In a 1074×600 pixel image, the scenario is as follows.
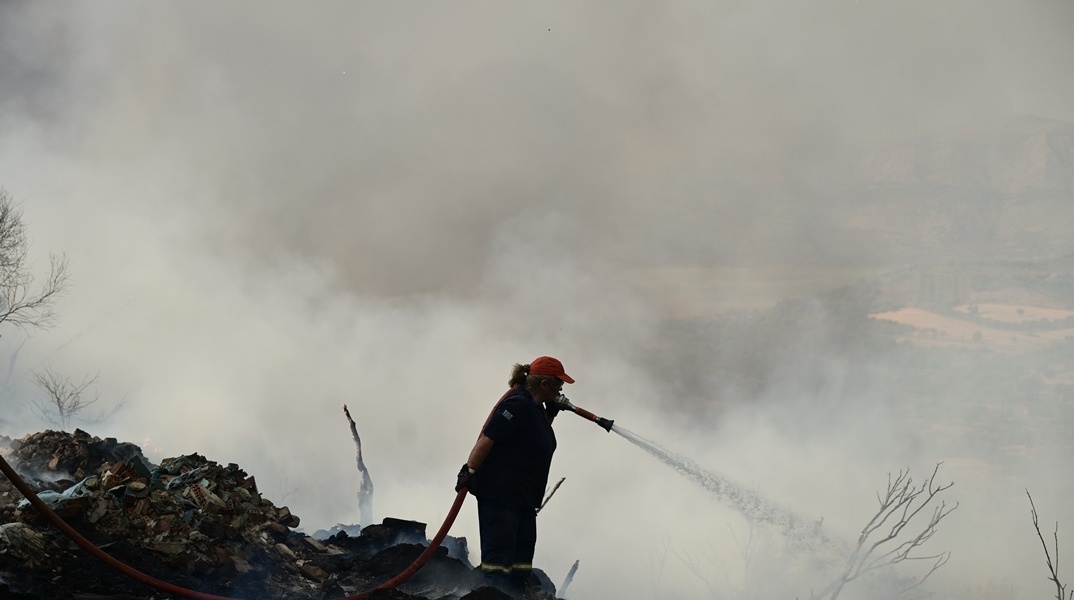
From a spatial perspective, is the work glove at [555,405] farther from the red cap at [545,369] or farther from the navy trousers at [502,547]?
the navy trousers at [502,547]

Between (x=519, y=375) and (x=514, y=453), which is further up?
(x=519, y=375)

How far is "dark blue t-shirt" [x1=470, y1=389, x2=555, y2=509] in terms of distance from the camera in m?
6.30

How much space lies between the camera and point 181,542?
5867 mm

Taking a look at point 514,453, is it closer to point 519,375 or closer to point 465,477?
point 465,477

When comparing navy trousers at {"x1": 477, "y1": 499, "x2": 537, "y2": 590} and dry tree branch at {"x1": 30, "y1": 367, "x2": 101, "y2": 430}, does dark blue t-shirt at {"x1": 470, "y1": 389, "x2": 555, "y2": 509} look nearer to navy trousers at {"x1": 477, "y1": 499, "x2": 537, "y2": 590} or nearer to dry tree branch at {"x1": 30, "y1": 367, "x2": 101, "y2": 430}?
navy trousers at {"x1": 477, "y1": 499, "x2": 537, "y2": 590}

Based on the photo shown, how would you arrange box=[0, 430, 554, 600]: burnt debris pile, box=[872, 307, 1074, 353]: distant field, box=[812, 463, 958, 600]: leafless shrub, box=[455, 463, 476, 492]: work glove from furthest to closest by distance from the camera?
box=[872, 307, 1074, 353]: distant field < box=[812, 463, 958, 600]: leafless shrub < box=[455, 463, 476, 492]: work glove < box=[0, 430, 554, 600]: burnt debris pile

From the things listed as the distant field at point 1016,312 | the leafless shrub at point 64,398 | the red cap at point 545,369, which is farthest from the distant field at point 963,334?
the red cap at point 545,369

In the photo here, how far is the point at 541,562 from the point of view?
2111cm

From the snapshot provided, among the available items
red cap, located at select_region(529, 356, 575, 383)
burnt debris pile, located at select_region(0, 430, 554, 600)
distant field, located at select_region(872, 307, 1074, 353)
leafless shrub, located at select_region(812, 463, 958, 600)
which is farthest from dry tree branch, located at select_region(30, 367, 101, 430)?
distant field, located at select_region(872, 307, 1074, 353)

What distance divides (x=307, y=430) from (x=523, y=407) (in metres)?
21.3

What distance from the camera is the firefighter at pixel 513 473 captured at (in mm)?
6289

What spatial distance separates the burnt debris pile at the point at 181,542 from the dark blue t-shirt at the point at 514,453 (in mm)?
646

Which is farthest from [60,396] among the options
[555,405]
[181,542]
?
[555,405]

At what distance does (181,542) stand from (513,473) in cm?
217
